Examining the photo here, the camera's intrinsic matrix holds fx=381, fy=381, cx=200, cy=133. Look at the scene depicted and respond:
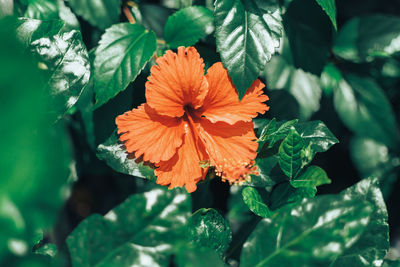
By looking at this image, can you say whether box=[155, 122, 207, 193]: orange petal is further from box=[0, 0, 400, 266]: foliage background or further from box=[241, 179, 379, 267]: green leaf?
box=[241, 179, 379, 267]: green leaf

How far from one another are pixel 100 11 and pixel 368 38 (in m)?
0.87

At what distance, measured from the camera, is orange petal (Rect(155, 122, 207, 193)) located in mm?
869

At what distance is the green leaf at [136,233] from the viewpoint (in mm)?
643

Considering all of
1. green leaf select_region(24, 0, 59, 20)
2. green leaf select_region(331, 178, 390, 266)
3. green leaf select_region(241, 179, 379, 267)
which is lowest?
green leaf select_region(331, 178, 390, 266)

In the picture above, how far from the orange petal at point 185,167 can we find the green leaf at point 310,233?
0.75 feet

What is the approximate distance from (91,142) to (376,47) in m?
0.96

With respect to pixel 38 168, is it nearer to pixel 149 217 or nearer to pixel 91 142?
pixel 149 217

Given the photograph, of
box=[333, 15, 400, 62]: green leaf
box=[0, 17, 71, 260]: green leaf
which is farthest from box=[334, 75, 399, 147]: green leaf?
box=[0, 17, 71, 260]: green leaf

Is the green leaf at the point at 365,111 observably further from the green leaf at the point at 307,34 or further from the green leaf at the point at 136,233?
the green leaf at the point at 136,233

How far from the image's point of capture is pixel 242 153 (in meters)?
0.90

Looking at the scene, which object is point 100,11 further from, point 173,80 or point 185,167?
point 185,167

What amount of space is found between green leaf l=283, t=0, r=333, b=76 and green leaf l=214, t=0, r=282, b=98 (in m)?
0.25

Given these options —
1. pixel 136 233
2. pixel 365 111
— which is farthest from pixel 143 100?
pixel 365 111

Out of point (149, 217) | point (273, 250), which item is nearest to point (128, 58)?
point (149, 217)
